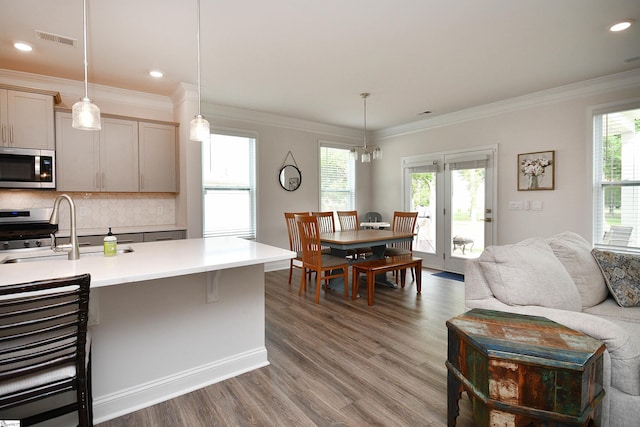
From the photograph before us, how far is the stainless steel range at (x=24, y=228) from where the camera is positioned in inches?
125

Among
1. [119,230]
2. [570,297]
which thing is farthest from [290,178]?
[570,297]

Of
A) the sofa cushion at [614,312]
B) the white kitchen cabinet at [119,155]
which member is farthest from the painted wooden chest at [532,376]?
the white kitchen cabinet at [119,155]

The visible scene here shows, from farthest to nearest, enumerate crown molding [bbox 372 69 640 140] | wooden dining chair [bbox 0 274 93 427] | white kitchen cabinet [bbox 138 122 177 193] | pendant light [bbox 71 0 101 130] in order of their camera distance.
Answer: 1. white kitchen cabinet [bbox 138 122 177 193]
2. crown molding [bbox 372 69 640 140]
3. pendant light [bbox 71 0 101 130]
4. wooden dining chair [bbox 0 274 93 427]

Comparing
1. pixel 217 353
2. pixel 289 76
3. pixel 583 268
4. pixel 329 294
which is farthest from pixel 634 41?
pixel 217 353

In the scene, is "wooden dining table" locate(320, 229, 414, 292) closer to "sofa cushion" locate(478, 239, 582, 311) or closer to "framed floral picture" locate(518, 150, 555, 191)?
"framed floral picture" locate(518, 150, 555, 191)

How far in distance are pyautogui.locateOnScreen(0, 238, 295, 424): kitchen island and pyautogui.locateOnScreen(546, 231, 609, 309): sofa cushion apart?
1934mm

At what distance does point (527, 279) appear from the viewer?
1.94 metres

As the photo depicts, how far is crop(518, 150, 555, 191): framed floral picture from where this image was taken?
4.22 meters

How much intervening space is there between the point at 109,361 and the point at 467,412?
2091 mm

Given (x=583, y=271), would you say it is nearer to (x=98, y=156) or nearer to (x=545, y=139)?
(x=545, y=139)

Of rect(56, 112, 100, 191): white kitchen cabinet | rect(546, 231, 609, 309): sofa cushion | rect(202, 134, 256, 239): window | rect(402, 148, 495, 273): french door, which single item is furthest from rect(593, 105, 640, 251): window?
rect(56, 112, 100, 191): white kitchen cabinet

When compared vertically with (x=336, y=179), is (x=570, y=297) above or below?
below

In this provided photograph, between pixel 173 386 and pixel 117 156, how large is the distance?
3.09 metres

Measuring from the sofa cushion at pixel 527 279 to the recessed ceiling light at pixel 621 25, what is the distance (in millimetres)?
2145
